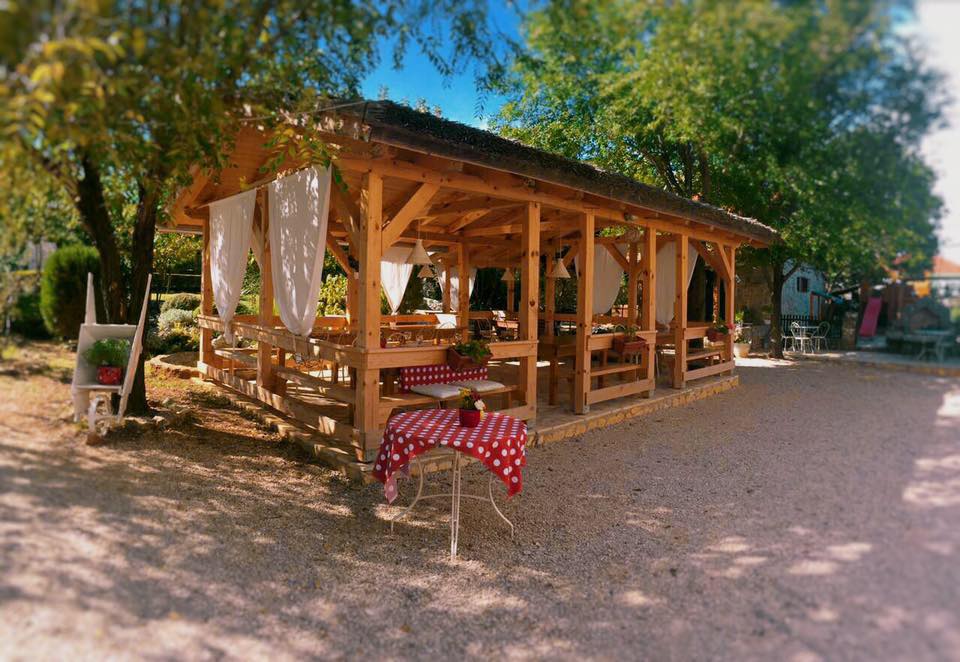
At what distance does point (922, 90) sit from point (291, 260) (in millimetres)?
4501

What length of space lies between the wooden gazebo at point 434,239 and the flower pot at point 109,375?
187cm

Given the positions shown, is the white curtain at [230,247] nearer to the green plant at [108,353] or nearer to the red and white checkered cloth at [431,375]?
the red and white checkered cloth at [431,375]

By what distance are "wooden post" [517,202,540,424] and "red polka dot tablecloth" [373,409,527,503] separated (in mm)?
2298

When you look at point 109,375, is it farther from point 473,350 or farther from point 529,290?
point 529,290

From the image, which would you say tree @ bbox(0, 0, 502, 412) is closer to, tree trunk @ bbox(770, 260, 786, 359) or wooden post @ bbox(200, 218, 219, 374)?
wooden post @ bbox(200, 218, 219, 374)

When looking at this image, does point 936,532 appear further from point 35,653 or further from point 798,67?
point 35,653

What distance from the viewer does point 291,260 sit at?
5.21 metres

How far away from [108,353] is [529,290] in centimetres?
375

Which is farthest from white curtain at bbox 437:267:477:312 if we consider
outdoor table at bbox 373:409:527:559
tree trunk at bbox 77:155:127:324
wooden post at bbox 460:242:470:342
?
outdoor table at bbox 373:409:527:559

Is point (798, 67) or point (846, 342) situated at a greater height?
point (798, 67)

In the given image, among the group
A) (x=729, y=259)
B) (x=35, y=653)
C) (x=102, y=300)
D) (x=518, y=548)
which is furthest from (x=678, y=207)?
(x=35, y=653)

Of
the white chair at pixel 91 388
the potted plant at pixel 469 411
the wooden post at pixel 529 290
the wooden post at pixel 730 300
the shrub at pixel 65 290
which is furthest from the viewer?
the wooden post at pixel 730 300

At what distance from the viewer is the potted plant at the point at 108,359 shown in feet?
9.47

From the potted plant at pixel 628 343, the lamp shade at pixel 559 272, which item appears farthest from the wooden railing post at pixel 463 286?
the potted plant at pixel 628 343
